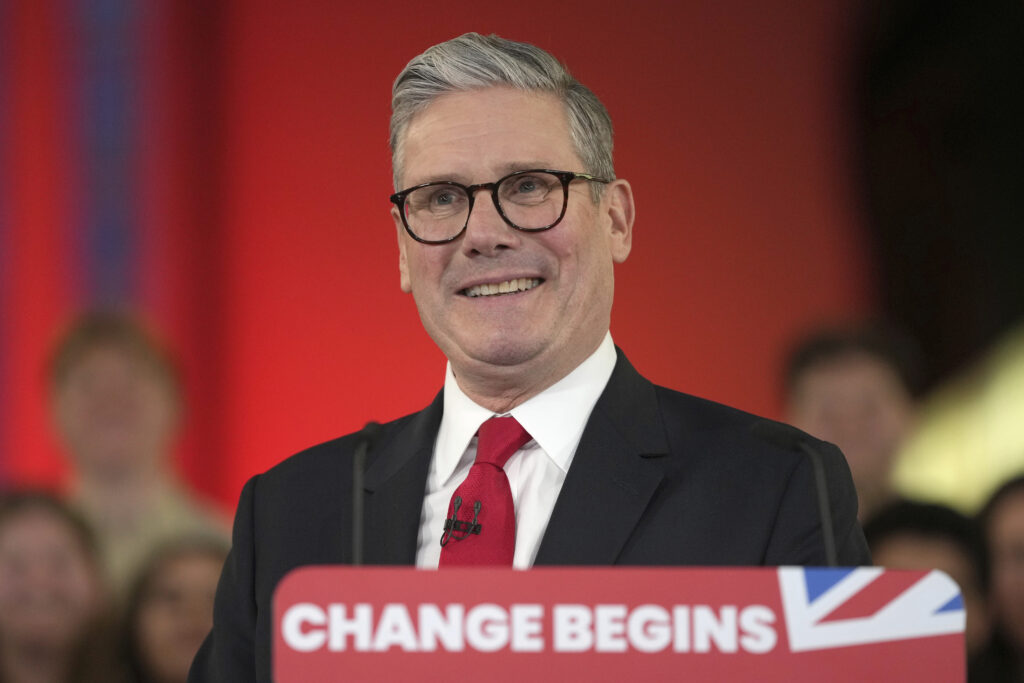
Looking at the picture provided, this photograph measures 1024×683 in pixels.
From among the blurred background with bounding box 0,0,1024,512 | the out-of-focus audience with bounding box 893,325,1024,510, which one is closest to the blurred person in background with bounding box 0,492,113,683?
the blurred background with bounding box 0,0,1024,512

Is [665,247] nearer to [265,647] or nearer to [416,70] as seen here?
[416,70]

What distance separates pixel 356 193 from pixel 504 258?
2090 mm

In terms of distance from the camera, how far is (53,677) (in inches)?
112

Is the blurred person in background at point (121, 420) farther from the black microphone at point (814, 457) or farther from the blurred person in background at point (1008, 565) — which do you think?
the black microphone at point (814, 457)

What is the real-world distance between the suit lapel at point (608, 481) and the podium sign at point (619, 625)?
0.28 meters

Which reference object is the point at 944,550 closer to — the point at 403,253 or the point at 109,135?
the point at 403,253

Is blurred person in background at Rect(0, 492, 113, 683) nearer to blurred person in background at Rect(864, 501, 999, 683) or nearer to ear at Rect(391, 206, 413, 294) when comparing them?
ear at Rect(391, 206, 413, 294)

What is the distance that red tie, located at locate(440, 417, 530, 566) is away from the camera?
136 centimetres

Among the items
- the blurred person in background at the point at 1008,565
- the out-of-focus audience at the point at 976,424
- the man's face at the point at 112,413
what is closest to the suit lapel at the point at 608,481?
the blurred person in background at the point at 1008,565

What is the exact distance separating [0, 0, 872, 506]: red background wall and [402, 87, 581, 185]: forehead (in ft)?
6.25

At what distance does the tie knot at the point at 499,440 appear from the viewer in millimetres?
1440

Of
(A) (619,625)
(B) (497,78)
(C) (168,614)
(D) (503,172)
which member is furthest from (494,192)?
(C) (168,614)

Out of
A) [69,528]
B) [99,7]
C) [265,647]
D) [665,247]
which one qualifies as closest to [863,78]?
[665,247]

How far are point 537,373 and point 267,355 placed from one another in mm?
2149
